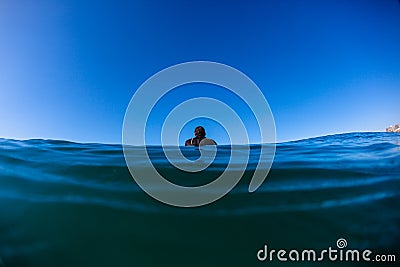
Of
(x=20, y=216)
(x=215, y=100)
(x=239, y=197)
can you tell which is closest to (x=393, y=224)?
(x=239, y=197)

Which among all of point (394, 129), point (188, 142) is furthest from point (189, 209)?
point (394, 129)

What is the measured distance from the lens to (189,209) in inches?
143

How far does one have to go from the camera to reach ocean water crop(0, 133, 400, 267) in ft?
10.6

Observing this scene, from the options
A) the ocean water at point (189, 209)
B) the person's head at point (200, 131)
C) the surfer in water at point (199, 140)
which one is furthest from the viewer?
the surfer in water at point (199, 140)

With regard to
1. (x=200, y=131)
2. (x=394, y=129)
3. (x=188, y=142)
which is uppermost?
(x=394, y=129)

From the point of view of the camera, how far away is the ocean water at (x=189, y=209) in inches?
127

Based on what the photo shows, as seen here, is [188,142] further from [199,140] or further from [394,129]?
[394,129]

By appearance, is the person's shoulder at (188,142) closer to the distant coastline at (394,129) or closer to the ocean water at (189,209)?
the ocean water at (189,209)

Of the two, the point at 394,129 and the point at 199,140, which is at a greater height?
the point at 394,129

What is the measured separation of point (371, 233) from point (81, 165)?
4.41m

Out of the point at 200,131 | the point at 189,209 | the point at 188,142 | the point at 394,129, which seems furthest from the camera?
the point at 188,142

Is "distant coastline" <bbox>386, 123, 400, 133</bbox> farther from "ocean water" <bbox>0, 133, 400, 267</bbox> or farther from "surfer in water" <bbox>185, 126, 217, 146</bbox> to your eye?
"surfer in water" <bbox>185, 126, 217, 146</bbox>

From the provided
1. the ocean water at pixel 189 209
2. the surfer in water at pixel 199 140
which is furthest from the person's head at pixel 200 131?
the ocean water at pixel 189 209

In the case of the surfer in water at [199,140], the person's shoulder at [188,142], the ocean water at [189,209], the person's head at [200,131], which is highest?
the person's head at [200,131]
